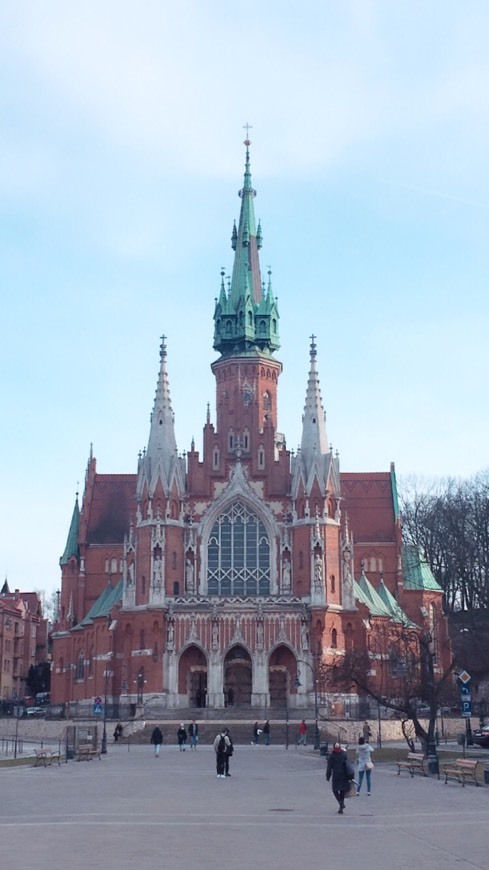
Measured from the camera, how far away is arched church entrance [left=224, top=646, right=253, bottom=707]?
7738 centimetres

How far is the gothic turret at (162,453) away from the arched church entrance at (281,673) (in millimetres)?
12792

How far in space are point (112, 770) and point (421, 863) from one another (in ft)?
82.7

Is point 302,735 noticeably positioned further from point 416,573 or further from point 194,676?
point 416,573

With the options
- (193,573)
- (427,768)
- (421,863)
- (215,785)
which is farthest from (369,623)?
(421,863)

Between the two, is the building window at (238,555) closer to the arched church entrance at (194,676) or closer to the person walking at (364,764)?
the arched church entrance at (194,676)

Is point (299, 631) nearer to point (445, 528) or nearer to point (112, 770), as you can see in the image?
point (445, 528)

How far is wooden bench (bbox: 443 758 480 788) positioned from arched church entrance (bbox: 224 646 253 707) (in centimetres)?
4326

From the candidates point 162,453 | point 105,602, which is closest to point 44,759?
point 162,453

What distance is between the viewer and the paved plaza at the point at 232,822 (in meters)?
17.1

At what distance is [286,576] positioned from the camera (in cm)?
7912

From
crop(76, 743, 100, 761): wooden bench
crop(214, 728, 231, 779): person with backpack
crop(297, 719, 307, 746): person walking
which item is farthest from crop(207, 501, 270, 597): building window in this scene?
crop(214, 728, 231, 779): person with backpack

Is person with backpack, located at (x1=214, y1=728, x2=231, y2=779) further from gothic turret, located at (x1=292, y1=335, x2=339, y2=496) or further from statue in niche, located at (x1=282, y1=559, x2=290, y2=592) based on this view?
gothic turret, located at (x1=292, y1=335, x2=339, y2=496)

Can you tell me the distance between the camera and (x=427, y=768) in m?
38.9

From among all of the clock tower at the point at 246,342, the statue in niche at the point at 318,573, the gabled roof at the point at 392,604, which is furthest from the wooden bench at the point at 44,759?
the clock tower at the point at 246,342
